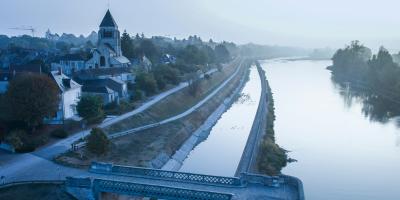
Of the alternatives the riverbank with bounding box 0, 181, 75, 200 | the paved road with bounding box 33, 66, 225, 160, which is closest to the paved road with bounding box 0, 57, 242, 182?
the paved road with bounding box 33, 66, 225, 160

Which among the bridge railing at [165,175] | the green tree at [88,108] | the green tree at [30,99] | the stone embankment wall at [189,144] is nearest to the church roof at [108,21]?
the stone embankment wall at [189,144]

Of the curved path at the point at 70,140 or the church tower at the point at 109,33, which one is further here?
the church tower at the point at 109,33

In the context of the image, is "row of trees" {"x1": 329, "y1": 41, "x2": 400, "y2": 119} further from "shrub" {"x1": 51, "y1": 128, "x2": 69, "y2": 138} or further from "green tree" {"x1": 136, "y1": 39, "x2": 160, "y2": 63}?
"green tree" {"x1": 136, "y1": 39, "x2": 160, "y2": 63}

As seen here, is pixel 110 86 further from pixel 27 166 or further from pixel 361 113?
pixel 361 113

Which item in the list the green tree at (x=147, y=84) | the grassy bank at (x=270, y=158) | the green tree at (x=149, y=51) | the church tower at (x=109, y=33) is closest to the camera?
the grassy bank at (x=270, y=158)

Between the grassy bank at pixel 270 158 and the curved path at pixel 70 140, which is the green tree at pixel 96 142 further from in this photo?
the grassy bank at pixel 270 158
